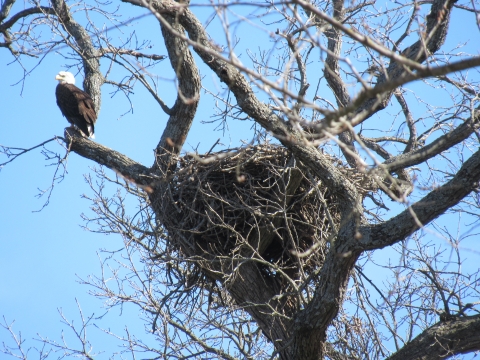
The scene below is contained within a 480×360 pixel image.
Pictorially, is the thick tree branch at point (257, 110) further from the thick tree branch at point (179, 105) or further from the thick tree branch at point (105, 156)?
the thick tree branch at point (105, 156)

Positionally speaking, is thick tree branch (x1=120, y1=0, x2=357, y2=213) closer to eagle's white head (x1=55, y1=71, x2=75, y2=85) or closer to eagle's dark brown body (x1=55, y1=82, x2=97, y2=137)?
eagle's dark brown body (x1=55, y1=82, x2=97, y2=137)

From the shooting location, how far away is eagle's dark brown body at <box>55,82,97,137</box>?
666 centimetres

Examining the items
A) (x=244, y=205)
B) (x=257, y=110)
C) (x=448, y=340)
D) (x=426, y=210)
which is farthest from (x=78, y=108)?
(x=448, y=340)

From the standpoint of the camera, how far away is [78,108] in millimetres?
6887

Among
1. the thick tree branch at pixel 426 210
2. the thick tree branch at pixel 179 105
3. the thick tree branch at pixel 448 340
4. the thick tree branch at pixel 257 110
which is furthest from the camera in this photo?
the thick tree branch at pixel 179 105

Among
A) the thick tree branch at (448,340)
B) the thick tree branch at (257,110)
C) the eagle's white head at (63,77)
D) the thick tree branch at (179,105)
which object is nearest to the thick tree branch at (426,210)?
the thick tree branch at (257,110)

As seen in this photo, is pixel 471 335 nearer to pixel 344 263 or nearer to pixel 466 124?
pixel 344 263

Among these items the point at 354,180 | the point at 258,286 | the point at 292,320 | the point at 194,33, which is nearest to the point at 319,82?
the point at 354,180

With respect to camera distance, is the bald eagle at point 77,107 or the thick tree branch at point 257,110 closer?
the thick tree branch at point 257,110

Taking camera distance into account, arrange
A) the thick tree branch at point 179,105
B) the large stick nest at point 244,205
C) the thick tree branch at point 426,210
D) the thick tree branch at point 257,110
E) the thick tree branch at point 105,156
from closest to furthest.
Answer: the thick tree branch at point 426,210 < the thick tree branch at point 257,110 < the large stick nest at point 244,205 < the thick tree branch at point 179,105 < the thick tree branch at point 105,156

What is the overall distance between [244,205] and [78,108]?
10.2ft

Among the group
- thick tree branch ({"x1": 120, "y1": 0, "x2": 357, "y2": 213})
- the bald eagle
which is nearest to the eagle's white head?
the bald eagle

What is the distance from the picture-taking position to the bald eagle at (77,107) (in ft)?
21.9

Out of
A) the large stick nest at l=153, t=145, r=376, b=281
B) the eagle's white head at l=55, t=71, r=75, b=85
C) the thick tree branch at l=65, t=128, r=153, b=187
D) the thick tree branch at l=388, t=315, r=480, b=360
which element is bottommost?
the thick tree branch at l=388, t=315, r=480, b=360
